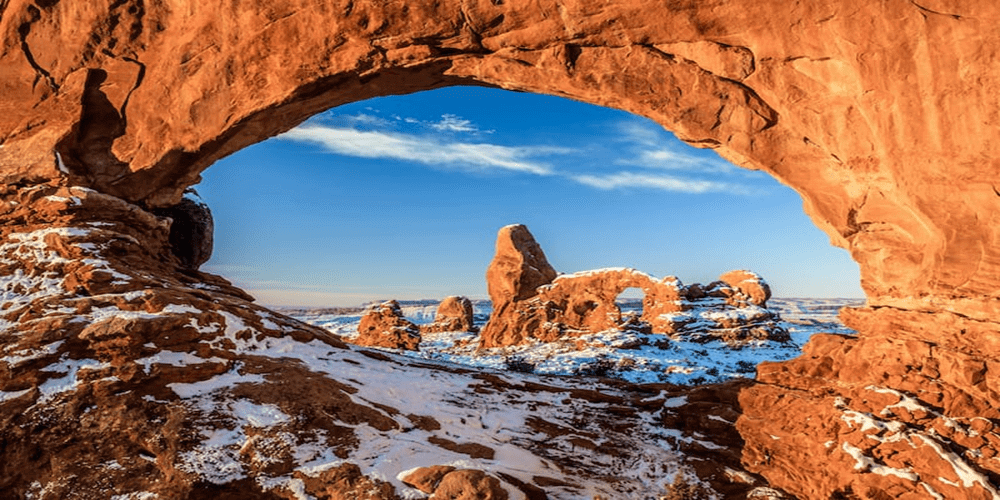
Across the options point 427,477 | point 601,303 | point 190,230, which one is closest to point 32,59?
point 190,230

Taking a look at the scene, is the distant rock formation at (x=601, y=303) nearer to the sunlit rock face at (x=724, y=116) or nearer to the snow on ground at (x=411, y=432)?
the snow on ground at (x=411, y=432)

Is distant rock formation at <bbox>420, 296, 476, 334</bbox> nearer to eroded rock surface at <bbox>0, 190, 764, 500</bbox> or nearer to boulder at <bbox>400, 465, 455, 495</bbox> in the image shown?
eroded rock surface at <bbox>0, 190, 764, 500</bbox>

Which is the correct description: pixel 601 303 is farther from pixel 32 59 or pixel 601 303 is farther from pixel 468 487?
pixel 468 487

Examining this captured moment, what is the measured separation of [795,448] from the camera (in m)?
10.0

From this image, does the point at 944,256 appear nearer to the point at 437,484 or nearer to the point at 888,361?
the point at 888,361

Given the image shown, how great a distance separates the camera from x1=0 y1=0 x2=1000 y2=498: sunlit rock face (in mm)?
9242

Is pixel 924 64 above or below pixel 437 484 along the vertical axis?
above

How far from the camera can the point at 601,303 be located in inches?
2266

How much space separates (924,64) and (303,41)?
13.9m

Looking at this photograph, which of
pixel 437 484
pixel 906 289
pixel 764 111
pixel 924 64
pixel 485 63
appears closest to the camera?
pixel 437 484

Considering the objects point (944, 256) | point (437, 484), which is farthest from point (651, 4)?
point (437, 484)

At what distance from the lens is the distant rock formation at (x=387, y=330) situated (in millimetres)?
50344

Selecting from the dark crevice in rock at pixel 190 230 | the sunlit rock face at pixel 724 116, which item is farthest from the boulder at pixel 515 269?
the sunlit rock face at pixel 724 116

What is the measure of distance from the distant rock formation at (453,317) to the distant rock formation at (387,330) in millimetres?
21693
